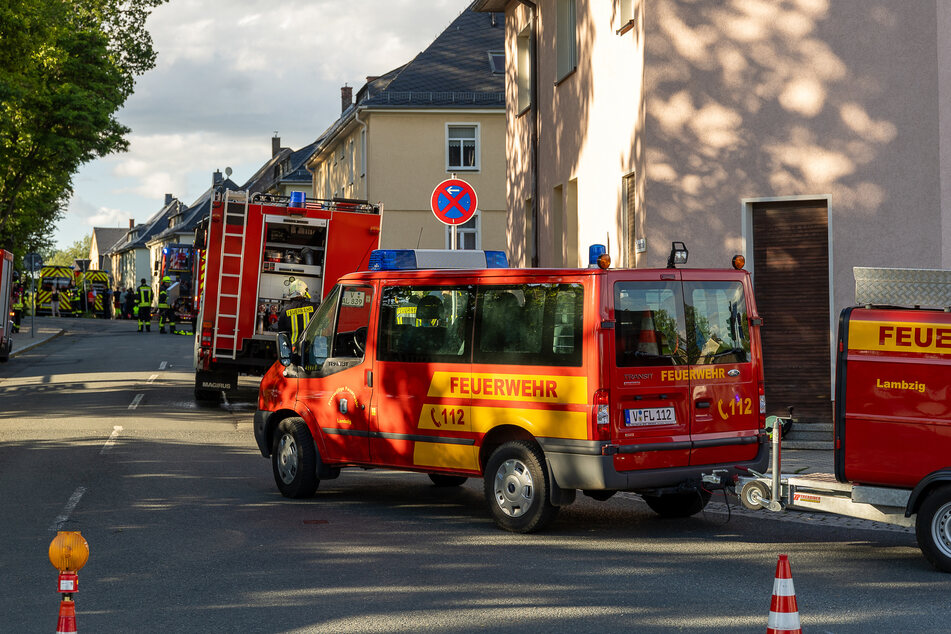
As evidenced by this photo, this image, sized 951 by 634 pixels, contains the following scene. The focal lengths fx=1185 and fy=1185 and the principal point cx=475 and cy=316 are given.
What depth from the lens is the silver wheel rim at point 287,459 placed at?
35.5 feet

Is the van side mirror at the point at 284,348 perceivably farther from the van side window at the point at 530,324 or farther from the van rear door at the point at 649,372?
the van rear door at the point at 649,372

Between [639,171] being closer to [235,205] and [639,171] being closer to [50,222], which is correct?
[235,205]

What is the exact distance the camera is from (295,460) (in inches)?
426

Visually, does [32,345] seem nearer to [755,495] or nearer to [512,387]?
[512,387]

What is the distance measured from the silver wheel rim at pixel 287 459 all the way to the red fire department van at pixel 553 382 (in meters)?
0.45

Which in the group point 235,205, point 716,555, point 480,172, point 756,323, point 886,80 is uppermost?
point 480,172

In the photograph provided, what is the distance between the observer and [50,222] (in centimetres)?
6134

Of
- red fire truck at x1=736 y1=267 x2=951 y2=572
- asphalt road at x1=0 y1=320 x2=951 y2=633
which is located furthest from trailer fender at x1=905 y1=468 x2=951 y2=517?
asphalt road at x1=0 y1=320 x2=951 y2=633

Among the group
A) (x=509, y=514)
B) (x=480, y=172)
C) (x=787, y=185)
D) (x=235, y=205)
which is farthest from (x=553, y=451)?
(x=480, y=172)

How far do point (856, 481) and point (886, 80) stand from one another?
805 cm

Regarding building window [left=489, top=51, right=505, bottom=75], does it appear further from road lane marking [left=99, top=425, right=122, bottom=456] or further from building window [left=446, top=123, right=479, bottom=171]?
road lane marking [left=99, top=425, right=122, bottom=456]

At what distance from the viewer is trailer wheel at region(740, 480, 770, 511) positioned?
27.8 ft

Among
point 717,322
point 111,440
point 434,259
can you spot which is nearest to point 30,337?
point 111,440

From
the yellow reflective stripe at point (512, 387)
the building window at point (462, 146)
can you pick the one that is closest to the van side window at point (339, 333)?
the yellow reflective stripe at point (512, 387)
